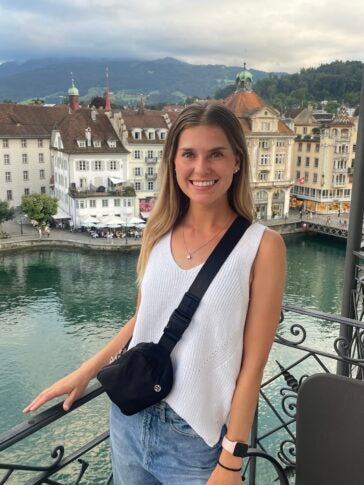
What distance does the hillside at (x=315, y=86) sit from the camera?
2005 inches

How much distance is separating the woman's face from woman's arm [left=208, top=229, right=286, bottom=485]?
0.56 ft

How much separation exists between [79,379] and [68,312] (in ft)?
47.4

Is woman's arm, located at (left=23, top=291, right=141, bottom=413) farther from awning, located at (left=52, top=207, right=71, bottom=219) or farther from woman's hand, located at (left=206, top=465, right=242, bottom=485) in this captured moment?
awning, located at (left=52, top=207, right=71, bottom=219)

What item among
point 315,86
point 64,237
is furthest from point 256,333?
point 315,86

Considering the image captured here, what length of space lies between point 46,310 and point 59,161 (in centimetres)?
1287

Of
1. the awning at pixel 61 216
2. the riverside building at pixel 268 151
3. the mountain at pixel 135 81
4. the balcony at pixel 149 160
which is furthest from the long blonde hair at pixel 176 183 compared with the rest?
the mountain at pixel 135 81

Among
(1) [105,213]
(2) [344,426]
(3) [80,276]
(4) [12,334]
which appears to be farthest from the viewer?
(1) [105,213]

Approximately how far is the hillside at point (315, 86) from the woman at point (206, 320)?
4793cm

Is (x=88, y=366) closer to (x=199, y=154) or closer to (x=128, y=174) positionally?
(x=199, y=154)

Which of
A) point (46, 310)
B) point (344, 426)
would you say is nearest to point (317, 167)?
point (46, 310)

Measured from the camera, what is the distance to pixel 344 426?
1.18 metres

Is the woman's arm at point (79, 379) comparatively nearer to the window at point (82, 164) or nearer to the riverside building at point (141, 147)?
the window at point (82, 164)

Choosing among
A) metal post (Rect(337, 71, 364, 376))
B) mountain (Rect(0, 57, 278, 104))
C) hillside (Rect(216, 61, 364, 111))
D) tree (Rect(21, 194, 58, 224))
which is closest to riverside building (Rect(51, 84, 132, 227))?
tree (Rect(21, 194, 58, 224))

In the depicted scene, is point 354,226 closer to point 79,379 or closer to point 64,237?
point 79,379
